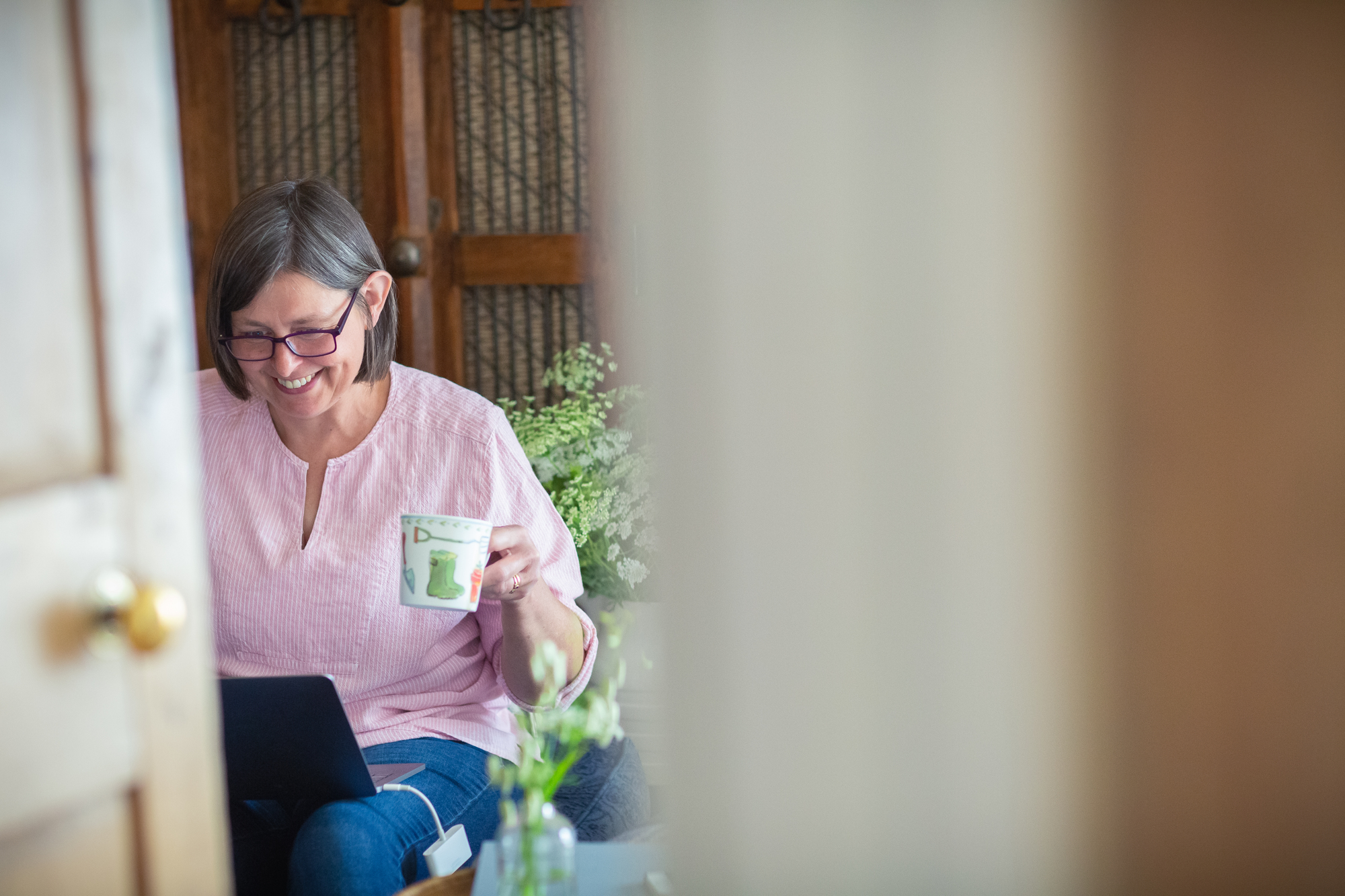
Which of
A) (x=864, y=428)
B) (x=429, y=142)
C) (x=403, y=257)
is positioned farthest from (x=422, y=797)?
(x=429, y=142)

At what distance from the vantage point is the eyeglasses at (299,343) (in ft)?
4.89

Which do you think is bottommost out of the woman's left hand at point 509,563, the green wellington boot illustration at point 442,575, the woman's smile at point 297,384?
the woman's left hand at point 509,563

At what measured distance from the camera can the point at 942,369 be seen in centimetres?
74

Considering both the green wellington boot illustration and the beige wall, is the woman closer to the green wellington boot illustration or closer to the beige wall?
the green wellington boot illustration

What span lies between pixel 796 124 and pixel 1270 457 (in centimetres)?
35

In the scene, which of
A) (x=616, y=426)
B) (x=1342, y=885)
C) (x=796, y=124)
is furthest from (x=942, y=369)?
(x=616, y=426)

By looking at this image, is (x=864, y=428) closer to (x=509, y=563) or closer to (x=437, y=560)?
(x=437, y=560)

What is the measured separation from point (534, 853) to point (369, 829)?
42 cm

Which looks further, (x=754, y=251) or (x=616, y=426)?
(x=616, y=426)

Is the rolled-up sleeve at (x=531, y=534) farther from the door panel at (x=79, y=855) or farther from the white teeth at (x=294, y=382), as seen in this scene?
the door panel at (x=79, y=855)

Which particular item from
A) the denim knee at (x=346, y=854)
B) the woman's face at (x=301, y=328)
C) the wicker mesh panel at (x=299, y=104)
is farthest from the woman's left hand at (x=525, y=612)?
the wicker mesh panel at (x=299, y=104)

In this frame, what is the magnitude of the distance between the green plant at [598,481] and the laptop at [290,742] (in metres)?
0.59

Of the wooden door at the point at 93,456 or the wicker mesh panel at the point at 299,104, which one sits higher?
the wicker mesh panel at the point at 299,104

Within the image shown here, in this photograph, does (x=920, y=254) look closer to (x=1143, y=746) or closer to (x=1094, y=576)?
(x=1094, y=576)
